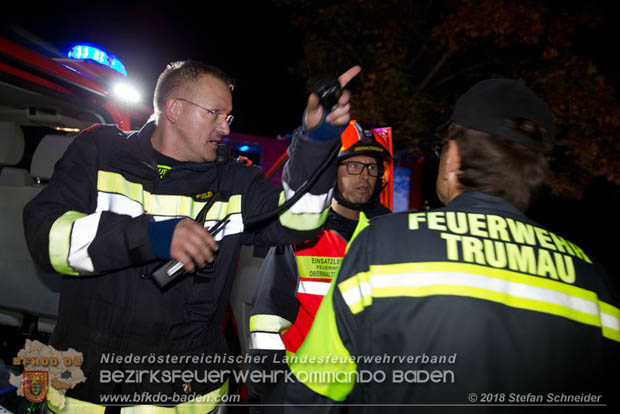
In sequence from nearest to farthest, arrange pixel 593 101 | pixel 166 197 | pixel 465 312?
1. pixel 465 312
2. pixel 166 197
3. pixel 593 101

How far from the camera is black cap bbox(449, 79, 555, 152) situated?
132 cm

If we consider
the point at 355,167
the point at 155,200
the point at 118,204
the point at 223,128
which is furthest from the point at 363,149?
the point at 118,204

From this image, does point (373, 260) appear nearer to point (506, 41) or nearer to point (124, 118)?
point (124, 118)

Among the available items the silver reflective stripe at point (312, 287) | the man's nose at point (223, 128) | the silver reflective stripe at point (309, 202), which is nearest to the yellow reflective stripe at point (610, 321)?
the silver reflective stripe at point (309, 202)

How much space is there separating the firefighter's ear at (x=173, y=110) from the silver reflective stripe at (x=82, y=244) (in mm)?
806

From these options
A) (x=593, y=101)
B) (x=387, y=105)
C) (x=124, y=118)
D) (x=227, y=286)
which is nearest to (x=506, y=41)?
(x=593, y=101)

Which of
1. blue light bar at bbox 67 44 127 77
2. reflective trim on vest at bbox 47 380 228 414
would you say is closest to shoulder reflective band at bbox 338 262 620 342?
reflective trim on vest at bbox 47 380 228 414

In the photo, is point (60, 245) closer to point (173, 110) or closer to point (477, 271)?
Result: point (173, 110)

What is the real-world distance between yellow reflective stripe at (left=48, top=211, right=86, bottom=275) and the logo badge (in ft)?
2.71

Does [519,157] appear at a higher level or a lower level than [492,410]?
higher

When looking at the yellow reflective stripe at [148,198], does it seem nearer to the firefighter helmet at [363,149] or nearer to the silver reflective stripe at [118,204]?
the silver reflective stripe at [118,204]

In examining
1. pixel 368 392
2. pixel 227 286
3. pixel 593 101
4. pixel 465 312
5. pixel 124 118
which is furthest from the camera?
pixel 593 101

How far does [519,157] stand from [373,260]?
0.68 m

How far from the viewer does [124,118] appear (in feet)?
10.7
